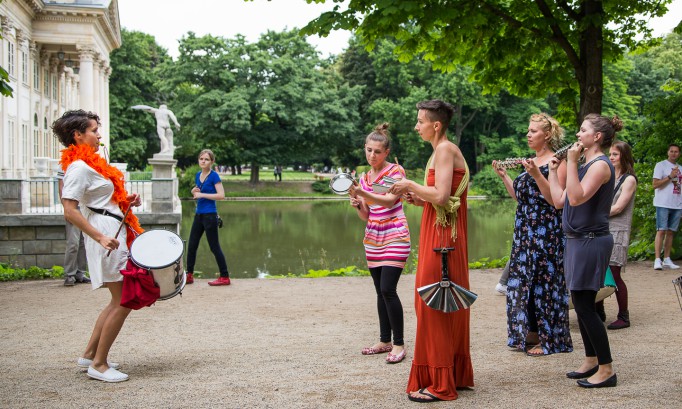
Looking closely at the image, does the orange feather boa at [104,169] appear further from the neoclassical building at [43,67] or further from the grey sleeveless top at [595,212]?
the neoclassical building at [43,67]

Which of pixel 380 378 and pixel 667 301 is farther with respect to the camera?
pixel 667 301

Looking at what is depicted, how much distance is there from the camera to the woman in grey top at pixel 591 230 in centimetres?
509

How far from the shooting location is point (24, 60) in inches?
1265

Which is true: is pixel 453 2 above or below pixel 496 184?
above

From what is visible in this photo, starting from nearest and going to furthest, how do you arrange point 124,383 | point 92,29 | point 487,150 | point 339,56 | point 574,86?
point 124,383 < point 574,86 < point 92,29 < point 487,150 < point 339,56

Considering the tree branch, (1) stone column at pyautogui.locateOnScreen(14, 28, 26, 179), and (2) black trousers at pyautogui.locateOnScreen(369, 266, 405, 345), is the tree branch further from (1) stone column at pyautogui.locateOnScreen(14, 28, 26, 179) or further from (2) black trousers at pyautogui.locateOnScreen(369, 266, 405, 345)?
(1) stone column at pyautogui.locateOnScreen(14, 28, 26, 179)

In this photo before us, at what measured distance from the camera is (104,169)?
568 cm

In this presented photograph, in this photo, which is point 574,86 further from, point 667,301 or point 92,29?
point 92,29

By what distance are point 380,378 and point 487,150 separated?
53454 millimetres

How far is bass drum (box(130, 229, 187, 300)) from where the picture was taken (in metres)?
5.45

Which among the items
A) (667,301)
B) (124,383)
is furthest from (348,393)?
(667,301)

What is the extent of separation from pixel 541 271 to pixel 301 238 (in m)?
17.4

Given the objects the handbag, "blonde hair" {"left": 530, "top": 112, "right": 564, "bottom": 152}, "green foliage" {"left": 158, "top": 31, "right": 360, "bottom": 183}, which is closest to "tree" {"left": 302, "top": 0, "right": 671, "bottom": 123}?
"blonde hair" {"left": 530, "top": 112, "right": 564, "bottom": 152}

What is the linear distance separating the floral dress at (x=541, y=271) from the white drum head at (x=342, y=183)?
1.61 meters
